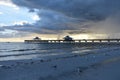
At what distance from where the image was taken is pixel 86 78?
18.3m

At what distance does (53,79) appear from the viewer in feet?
59.5

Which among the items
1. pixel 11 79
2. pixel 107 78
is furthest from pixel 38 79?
pixel 107 78

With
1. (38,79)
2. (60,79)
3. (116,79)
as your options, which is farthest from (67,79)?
(116,79)

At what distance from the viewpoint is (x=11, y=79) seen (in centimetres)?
1789

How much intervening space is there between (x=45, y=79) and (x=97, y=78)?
329 centimetres

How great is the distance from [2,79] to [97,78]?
234 inches

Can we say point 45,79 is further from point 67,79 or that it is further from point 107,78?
point 107,78

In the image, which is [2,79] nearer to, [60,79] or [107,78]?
[60,79]

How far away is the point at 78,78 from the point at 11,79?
416 cm

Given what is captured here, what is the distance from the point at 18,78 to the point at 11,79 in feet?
1.81

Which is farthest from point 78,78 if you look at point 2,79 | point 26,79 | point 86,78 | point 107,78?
point 2,79

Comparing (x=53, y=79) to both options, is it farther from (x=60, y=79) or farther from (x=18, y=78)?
(x=18, y=78)

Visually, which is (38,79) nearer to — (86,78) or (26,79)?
(26,79)

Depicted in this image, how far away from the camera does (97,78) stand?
60.3 feet
